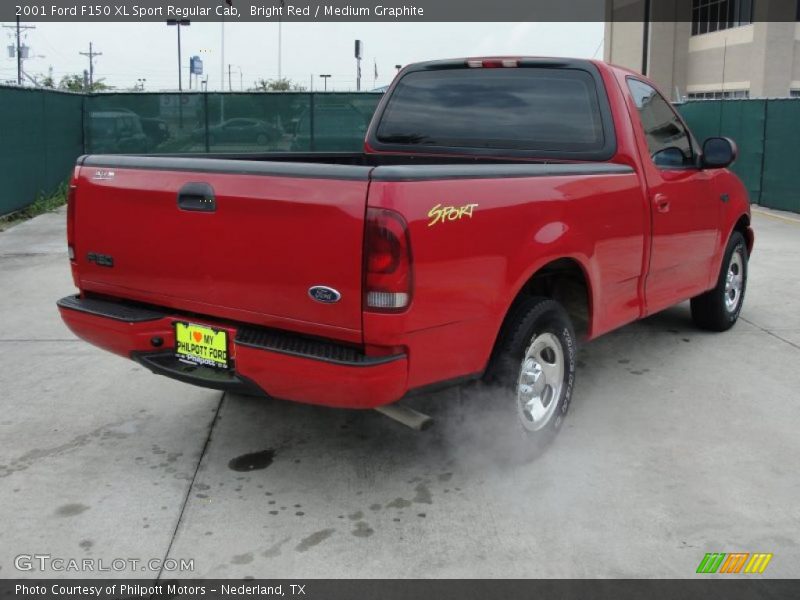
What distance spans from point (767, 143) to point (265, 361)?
13.7m

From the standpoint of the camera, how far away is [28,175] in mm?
13531

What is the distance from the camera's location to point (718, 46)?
36.2m

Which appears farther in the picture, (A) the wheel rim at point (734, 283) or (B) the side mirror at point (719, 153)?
(A) the wheel rim at point (734, 283)

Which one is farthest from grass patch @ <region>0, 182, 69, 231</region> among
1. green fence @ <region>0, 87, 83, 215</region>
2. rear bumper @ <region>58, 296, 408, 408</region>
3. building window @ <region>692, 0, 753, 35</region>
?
building window @ <region>692, 0, 753, 35</region>

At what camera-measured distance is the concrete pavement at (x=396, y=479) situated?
3.36 m

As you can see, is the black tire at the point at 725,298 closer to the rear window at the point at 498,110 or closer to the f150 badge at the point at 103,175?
the rear window at the point at 498,110

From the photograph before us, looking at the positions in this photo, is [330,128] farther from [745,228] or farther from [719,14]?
[719,14]

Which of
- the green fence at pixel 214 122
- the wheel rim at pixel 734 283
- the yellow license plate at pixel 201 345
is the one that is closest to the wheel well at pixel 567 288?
the yellow license plate at pixel 201 345

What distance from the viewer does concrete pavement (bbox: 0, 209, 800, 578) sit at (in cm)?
336

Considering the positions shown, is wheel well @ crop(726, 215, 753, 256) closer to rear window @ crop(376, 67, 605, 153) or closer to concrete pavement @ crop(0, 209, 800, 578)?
concrete pavement @ crop(0, 209, 800, 578)

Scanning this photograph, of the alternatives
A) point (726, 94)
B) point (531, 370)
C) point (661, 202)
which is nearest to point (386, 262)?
point (531, 370)

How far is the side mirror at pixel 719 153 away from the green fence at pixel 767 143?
31.9 ft

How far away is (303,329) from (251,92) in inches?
617

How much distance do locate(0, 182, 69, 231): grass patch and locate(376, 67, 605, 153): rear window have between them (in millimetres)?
8396
